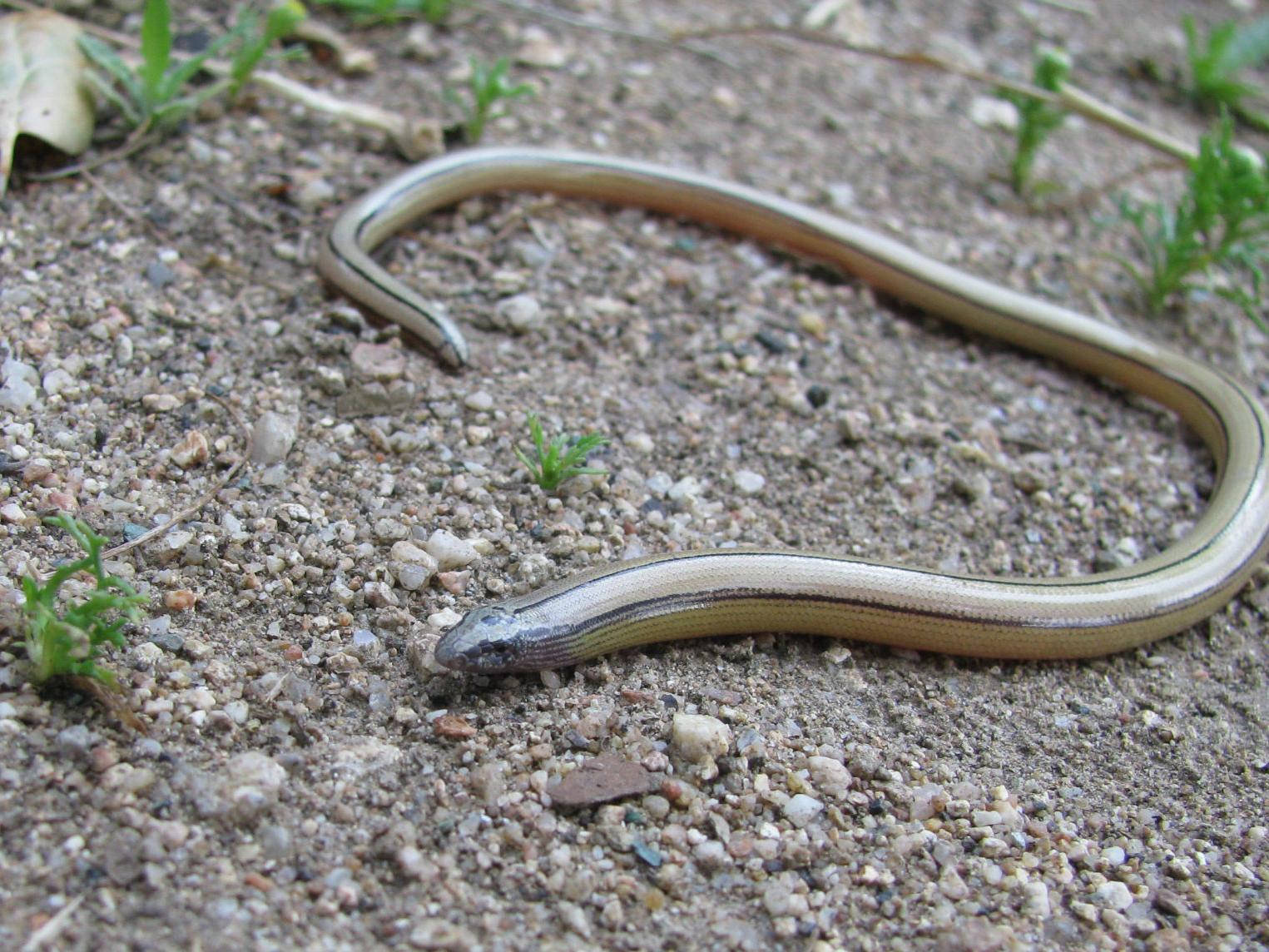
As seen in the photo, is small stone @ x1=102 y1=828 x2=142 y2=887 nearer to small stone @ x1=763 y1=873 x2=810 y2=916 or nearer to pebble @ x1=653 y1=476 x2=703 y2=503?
small stone @ x1=763 y1=873 x2=810 y2=916

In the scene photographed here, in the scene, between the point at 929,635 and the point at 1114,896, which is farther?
the point at 929,635

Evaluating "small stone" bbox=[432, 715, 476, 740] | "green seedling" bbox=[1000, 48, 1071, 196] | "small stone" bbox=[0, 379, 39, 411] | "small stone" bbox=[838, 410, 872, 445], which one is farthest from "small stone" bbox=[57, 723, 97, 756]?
"green seedling" bbox=[1000, 48, 1071, 196]

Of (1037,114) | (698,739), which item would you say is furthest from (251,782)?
(1037,114)

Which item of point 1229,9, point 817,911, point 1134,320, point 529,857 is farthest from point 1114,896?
point 1229,9

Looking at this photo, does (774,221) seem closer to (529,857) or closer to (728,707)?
(728,707)

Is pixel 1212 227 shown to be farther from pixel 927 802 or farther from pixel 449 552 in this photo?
pixel 449 552

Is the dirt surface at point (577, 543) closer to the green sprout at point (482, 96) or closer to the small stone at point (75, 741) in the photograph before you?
the small stone at point (75, 741)
